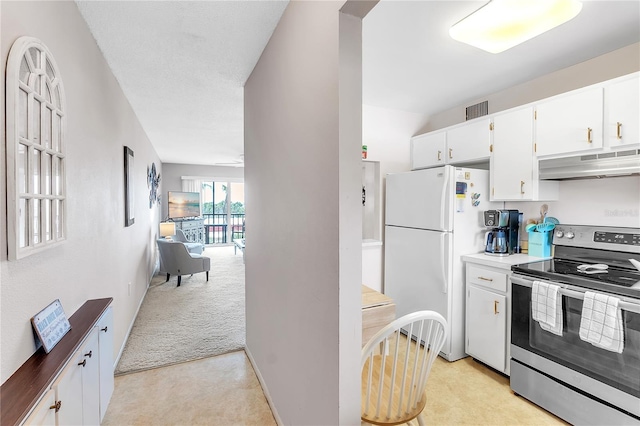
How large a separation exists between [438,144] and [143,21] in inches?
106

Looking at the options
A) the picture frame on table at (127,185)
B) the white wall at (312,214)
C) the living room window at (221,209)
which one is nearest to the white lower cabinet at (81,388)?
the white wall at (312,214)

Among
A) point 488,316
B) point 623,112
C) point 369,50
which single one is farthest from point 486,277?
point 369,50

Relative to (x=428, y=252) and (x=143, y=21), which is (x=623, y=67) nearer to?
(x=428, y=252)

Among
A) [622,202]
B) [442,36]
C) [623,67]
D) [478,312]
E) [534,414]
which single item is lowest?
[534,414]

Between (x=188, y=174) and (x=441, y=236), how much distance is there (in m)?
7.55

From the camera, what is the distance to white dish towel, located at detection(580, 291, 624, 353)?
64.1 inches

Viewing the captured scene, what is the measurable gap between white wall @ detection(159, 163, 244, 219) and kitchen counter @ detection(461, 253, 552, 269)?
24.6 feet

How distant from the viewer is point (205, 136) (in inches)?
185

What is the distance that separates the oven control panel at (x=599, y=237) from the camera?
2072 mm

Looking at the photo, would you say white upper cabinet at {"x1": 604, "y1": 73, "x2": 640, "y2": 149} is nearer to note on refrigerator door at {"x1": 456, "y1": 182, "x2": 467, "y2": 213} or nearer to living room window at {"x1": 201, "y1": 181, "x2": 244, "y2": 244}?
note on refrigerator door at {"x1": 456, "y1": 182, "x2": 467, "y2": 213}

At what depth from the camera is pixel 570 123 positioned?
2.12m

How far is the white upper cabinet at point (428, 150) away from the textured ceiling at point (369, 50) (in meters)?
0.37

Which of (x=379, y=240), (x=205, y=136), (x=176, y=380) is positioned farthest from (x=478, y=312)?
(x=205, y=136)

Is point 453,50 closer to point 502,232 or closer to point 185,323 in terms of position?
point 502,232
